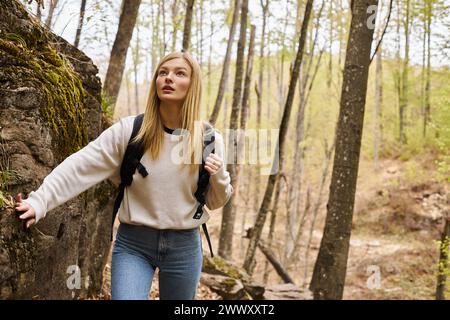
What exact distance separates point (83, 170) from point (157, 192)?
0.42m

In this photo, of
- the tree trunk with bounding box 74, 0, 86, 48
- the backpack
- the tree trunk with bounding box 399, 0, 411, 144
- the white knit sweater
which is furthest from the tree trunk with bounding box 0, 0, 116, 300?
the tree trunk with bounding box 399, 0, 411, 144

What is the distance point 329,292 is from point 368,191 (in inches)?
697

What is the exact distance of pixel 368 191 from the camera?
72.7 feet

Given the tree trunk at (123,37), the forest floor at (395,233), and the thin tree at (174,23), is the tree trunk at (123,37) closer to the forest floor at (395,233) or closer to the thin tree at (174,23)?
the thin tree at (174,23)

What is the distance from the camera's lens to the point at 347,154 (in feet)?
17.8

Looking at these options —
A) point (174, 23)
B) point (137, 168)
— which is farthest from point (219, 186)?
point (174, 23)

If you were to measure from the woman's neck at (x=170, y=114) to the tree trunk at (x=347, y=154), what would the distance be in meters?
3.25

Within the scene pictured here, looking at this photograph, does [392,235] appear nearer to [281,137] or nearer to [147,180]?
[281,137]

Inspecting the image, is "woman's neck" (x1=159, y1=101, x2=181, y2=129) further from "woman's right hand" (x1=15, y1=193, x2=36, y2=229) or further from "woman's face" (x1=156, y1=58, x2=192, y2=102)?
"woman's right hand" (x1=15, y1=193, x2=36, y2=229)

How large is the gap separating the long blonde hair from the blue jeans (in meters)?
0.42

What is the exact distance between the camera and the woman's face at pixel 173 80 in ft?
8.63

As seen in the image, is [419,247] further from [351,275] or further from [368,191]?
[368,191]

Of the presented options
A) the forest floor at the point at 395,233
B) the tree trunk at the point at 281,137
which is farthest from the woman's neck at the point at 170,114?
the forest floor at the point at 395,233
